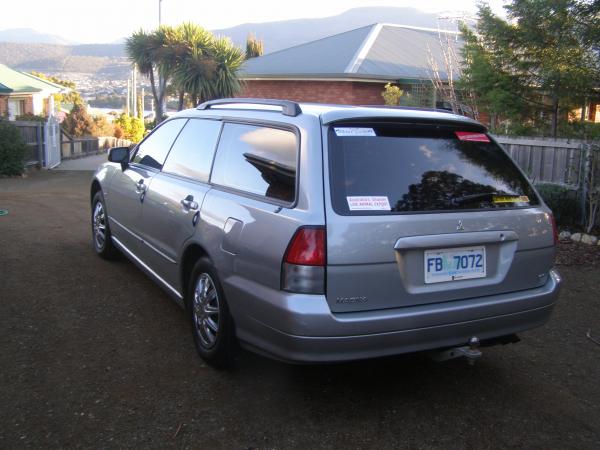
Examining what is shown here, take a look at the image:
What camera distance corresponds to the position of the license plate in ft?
11.3

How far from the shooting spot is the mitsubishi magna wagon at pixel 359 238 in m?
3.25

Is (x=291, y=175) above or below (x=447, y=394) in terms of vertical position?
above

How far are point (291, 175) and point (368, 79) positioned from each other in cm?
1941

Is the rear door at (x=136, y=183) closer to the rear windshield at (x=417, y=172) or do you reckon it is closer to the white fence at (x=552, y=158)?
the rear windshield at (x=417, y=172)

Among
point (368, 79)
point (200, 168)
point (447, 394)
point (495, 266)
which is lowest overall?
point (447, 394)

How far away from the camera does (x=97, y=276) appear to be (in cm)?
616

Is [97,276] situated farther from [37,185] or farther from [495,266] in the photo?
[37,185]

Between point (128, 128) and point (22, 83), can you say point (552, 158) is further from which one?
point (128, 128)

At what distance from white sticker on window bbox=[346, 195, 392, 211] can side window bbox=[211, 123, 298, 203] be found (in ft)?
1.06

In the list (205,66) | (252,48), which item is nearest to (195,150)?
(205,66)

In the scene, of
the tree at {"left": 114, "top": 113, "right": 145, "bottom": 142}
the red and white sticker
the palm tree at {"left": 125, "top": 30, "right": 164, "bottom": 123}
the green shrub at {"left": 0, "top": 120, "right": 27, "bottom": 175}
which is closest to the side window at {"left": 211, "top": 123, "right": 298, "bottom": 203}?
the red and white sticker

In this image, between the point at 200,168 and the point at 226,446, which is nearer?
the point at 226,446

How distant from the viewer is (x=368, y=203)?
3.35m

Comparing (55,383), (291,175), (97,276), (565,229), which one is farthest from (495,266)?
(565,229)
